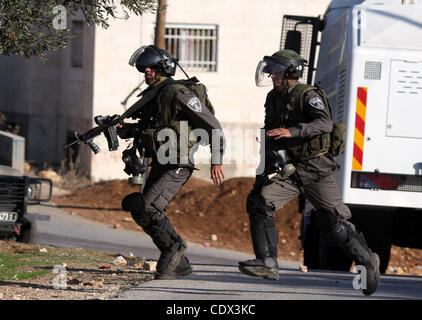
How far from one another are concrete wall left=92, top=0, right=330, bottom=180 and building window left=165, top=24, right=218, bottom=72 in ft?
0.63

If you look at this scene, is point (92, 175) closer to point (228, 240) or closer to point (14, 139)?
point (228, 240)

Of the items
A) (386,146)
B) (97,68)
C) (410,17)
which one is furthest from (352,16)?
(97,68)

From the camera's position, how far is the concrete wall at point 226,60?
23.6m

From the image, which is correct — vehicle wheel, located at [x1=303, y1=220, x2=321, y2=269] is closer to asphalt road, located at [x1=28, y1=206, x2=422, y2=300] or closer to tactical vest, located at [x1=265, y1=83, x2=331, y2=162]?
asphalt road, located at [x1=28, y1=206, x2=422, y2=300]

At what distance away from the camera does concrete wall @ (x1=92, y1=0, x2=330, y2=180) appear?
77.6ft

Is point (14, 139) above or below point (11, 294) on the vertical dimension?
above

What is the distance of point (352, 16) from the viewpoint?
35.7 ft

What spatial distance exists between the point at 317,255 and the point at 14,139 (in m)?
4.37

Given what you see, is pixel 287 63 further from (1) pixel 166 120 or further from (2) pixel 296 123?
(1) pixel 166 120

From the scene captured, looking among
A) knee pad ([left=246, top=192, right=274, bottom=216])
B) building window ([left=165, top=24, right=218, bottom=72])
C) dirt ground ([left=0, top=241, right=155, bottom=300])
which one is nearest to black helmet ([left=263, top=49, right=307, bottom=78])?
knee pad ([left=246, top=192, right=274, bottom=216])

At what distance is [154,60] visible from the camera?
28.0ft

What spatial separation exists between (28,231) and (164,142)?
16.6 ft

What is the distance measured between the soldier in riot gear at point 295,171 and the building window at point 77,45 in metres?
17.7
